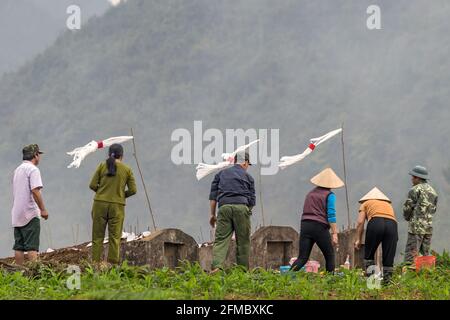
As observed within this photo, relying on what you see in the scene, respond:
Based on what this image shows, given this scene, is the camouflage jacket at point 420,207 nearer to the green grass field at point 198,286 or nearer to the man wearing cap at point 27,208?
the green grass field at point 198,286

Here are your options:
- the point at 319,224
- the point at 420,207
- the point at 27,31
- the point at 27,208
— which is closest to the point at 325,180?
the point at 319,224

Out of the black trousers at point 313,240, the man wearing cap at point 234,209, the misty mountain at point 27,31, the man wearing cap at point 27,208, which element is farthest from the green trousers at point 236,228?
the misty mountain at point 27,31

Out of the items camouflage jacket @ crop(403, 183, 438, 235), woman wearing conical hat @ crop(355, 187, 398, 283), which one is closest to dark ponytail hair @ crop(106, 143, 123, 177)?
woman wearing conical hat @ crop(355, 187, 398, 283)

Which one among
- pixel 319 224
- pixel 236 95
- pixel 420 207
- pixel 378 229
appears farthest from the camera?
pixel 236 95

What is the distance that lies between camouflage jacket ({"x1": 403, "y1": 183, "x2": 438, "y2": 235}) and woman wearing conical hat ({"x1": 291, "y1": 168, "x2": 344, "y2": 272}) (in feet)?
7.14

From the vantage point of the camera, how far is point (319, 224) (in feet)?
44.0

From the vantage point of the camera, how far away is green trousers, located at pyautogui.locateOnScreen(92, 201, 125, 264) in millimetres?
13758

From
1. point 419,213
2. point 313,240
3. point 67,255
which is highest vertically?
point 419,213

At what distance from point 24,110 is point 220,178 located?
13014 cm

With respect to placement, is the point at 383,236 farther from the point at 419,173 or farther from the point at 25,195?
the point at 25,195

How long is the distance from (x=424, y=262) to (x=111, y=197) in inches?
185

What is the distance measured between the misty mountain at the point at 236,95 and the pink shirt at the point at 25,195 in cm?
7656
